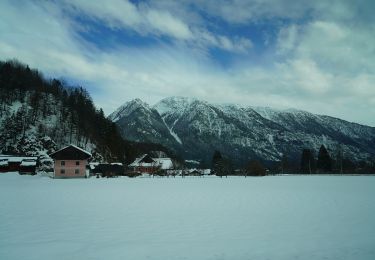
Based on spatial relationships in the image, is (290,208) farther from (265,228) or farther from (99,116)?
(99,116)

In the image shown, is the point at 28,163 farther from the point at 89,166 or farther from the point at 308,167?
the point at 308,167

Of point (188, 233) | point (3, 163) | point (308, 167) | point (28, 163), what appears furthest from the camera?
point (308, 167)

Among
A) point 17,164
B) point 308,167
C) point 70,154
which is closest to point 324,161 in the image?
point 308,167

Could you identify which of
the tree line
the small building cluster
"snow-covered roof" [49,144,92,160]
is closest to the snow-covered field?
"snow-covered roof" [49,144,92,160]

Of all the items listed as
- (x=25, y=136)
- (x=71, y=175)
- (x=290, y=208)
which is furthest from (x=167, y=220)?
(x=25, y=136)

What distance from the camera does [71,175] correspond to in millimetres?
76125

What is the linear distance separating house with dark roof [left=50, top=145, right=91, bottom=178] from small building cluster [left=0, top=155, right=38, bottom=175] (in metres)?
7.10

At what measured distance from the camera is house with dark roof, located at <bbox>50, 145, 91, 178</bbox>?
7525 cm

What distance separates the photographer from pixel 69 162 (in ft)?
251

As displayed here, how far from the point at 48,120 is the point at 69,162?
52929mm

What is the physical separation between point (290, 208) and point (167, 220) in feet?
25.5

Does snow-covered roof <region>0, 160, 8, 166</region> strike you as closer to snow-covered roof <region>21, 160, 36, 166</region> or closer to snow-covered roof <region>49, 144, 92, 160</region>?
snow-covered roof <region>21, 160, 36, 166</region>

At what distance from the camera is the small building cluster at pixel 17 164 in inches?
3041

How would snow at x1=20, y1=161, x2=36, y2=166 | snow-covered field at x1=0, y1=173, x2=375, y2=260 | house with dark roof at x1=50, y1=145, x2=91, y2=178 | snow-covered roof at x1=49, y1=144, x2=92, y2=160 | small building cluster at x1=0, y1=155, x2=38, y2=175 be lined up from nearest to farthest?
1. snow-covered field at x1=0, y1=173, x2=375, y2=260
2. house with dark roof at x1=50, y1=145, x2=91, y2=178
3. snow-covered roof at x1=49, y1=144, x2=92, y2=160
4. small building cluster at x1=0, y1=155, x2=38, y2=175
5. snow at x1=20, y1=161, x2=36, y2=166
